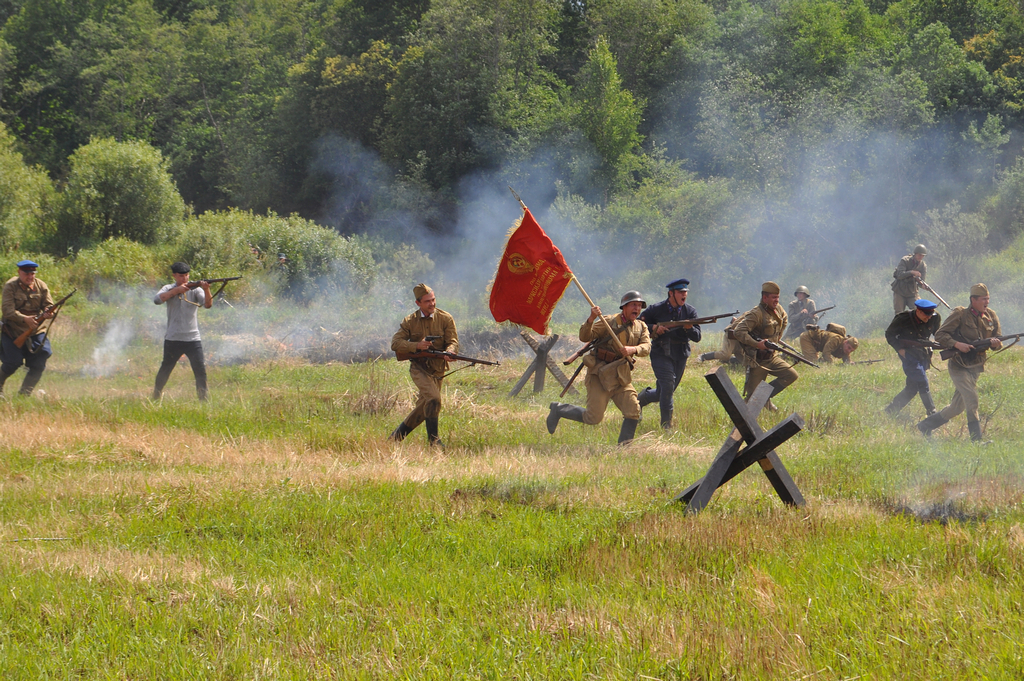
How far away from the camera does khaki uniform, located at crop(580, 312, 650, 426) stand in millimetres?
9653

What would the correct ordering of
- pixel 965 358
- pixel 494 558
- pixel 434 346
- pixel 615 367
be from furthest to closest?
pixel 965 358 → pixel 615 367 → pixel 434 346 → pixel 494 558

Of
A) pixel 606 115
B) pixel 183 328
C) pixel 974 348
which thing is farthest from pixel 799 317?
pixel 606 115

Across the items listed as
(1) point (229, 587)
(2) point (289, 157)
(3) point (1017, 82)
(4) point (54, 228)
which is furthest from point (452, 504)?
(2) point (289, 157)

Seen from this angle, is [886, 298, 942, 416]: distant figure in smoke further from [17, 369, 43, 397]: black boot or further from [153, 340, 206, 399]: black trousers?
[17, 369, 43, 397]: black boot

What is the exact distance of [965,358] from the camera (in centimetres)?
1012

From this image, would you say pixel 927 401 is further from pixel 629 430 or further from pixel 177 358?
pixel 177 358

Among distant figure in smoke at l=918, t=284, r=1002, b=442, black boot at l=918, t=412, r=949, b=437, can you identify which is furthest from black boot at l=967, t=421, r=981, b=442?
black boot at l=918, t=412, r=949, b=437

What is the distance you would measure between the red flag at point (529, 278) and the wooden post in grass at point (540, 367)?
3.51 m

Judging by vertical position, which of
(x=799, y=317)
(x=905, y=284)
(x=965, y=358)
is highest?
(x=905, y=284)

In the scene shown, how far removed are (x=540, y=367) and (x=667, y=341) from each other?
2906 mm

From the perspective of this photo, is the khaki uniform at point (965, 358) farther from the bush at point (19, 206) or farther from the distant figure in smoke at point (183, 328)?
the bush at point (19, 206)

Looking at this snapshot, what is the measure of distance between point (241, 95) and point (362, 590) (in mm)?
56499

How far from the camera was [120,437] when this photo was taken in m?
9.56

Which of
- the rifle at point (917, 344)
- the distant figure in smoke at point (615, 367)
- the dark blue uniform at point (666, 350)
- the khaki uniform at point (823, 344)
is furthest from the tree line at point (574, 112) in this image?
the distant figure in smoke at point (615, 367)
